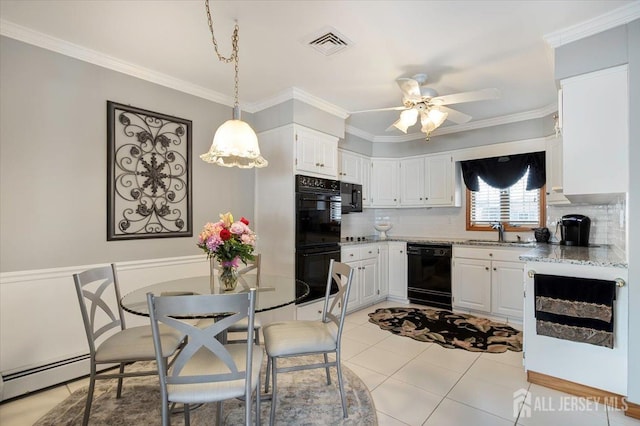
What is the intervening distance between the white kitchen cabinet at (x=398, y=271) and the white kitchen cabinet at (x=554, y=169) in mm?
1930

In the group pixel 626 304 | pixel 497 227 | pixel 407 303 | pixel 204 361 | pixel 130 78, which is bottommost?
pixel 407 303

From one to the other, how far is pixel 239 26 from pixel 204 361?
7.36 feet

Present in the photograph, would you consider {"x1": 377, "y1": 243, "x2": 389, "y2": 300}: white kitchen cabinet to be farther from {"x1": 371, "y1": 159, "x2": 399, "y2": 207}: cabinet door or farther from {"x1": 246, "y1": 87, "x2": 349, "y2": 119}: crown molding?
{"x1": 246, "y1": 87, "x2": 349, "y2": 119}: crown molding

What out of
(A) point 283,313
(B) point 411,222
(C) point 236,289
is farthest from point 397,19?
(B) point 411,222

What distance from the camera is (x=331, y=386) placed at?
2412mm

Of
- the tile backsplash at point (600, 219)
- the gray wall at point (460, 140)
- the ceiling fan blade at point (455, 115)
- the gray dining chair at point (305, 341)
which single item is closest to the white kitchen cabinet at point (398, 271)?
the gray wall at point (460, 140)

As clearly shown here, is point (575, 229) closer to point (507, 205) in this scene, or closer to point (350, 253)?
point (507, 205)

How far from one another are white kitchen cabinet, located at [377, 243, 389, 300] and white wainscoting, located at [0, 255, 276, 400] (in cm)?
356

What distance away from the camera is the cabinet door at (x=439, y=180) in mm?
4715

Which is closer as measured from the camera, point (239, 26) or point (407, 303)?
point (239, 26)

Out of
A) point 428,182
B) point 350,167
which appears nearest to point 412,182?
point 428,182

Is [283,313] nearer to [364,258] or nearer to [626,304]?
[364,258]

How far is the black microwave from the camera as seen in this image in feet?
14.8

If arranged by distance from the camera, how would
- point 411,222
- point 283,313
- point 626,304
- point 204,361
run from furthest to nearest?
point 411,222 → point 283,313 → point 626,304 → point 204,361
